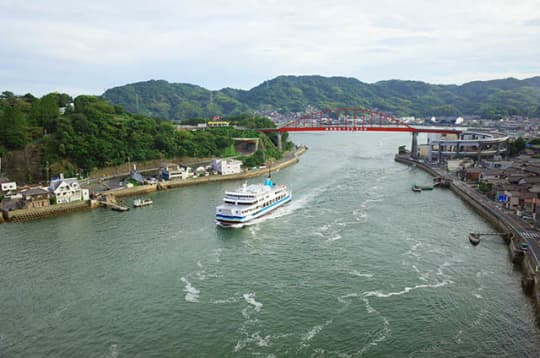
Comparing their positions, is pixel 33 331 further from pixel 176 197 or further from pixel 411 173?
pixel 411 173

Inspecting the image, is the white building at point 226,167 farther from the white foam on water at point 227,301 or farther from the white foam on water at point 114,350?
the white foam on water at point 114,350

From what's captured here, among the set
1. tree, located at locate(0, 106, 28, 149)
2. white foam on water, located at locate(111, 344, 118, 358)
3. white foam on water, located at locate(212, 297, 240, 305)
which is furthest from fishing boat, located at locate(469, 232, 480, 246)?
tree, located at locate(0, 106, 28, 149)

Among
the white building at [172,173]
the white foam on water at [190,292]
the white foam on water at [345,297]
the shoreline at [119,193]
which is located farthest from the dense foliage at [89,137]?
the white foam on water at [345,297]

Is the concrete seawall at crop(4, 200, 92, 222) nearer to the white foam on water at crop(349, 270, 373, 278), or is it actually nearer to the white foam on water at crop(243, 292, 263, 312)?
the white foam on water at crop(243, 292, 263, 312)

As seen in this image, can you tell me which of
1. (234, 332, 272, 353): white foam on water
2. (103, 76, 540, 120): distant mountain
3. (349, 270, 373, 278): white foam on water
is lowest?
(234, 332, 272, 353): white foam on water

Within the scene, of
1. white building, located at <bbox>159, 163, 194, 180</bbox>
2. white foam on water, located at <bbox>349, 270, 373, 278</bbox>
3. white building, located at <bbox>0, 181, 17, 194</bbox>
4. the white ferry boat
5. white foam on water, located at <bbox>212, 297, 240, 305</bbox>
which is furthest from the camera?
white building, located at <bbox>159, 163, 194, 180</bbox>

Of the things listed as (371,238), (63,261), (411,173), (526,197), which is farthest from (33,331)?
(411,173)

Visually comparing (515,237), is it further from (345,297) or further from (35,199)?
(35,199)
